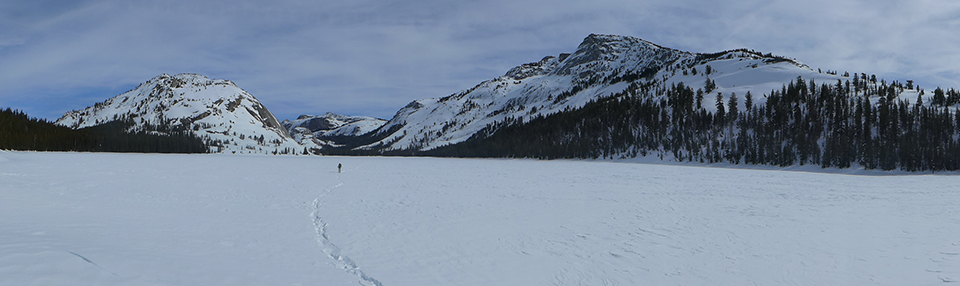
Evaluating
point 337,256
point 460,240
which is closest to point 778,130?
point 460,240

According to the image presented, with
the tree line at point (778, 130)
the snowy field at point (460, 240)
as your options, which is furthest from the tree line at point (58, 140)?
the snowy field at point (460, 240)

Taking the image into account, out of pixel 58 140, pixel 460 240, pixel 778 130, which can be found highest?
pixel 778 130

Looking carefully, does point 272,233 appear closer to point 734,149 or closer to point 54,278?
point 54,278

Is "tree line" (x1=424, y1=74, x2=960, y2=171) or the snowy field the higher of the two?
"tree line" (x1=424, y1=74, x2=960, y2=171)

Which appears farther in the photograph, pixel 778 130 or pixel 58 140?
pixel 58 140

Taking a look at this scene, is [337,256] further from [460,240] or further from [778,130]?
[778,130]

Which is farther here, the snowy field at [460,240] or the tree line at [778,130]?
the tree line at [778,130]

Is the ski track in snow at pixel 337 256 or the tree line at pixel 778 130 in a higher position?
the tree line at pixel 778 130

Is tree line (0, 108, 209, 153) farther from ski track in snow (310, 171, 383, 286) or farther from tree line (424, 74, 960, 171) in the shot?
ski track in snow (310, 171, 383, 286)

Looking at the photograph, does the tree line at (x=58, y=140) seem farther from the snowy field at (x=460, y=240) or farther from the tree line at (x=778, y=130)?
the snowy field at (x=460, y=240)

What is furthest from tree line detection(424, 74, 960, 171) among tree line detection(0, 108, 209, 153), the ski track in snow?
tree line detection(0, 108, 209, 153)

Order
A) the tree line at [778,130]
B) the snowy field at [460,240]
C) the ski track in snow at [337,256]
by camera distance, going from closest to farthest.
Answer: the ski track in snow at [337,256] < the snowy field at [460,240] < the tree line at [778,130]

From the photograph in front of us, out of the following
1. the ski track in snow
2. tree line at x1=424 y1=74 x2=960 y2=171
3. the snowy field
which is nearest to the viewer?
the ski track in snow

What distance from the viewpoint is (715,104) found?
463 ft
